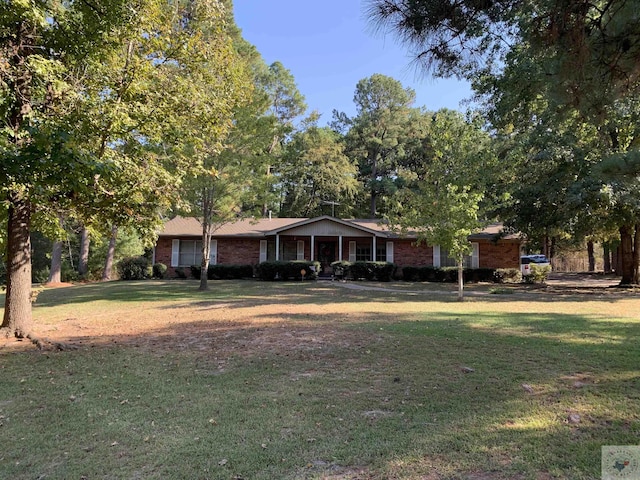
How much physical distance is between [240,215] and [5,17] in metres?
12.9

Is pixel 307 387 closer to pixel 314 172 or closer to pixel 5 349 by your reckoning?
pixel 5 349

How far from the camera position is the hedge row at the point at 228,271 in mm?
23656

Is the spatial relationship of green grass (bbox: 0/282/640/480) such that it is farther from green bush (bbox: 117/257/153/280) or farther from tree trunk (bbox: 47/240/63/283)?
tree trunk (bbox: 47/240/63/283)

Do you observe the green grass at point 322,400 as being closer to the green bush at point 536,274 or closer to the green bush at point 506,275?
the green bush at point 536,274

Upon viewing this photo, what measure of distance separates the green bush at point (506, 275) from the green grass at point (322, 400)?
13279 millimetres

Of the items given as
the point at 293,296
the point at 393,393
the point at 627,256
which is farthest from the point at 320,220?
the point at 393,393

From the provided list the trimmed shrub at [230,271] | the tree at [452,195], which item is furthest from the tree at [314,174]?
the tree at [452,195]

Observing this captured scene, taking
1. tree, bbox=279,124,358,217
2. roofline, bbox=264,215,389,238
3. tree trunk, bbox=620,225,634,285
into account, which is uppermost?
tree, bbox=279,124,358,217

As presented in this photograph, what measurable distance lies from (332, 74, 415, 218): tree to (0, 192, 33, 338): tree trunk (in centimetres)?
3412

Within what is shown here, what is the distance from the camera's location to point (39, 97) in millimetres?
6516

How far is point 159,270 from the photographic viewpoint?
24.3 metres

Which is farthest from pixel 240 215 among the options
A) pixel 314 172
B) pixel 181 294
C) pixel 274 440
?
pixel 314 172
